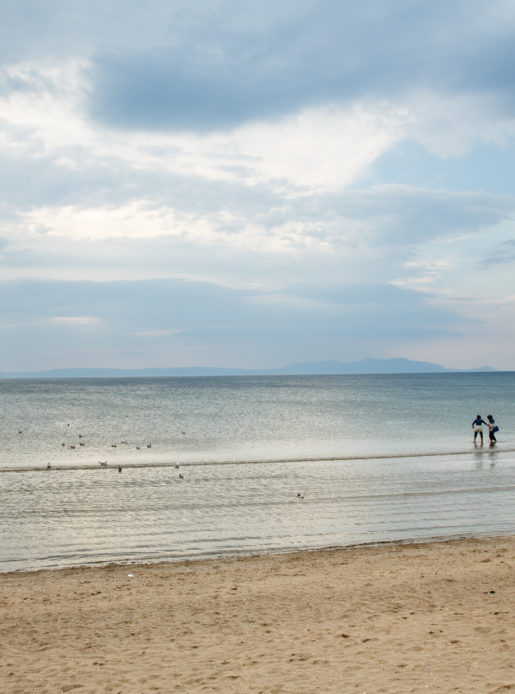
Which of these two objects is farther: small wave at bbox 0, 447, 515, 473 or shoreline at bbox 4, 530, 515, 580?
small wave at bbox 0, 447, 515, 473

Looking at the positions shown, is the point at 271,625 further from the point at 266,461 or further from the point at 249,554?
the point at 266,461

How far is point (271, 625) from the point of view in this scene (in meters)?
9.96

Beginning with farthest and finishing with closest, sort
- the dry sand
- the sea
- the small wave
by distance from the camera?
the small wave → the sea → the dry sand

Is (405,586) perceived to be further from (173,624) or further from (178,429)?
(178,429)

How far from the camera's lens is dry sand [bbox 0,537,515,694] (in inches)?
311

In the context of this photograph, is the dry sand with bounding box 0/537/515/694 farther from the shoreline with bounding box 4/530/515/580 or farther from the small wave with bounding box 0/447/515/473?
the small wave with bounding box 0/447/515/473

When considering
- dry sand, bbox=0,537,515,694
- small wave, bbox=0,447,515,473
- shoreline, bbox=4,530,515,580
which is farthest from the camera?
small wave, bbox=0,447,515,473

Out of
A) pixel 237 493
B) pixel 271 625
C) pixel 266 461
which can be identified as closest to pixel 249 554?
pixel 271 625

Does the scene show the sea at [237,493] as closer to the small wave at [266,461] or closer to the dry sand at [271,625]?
the small wave at [266,461]

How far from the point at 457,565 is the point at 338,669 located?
6.19m

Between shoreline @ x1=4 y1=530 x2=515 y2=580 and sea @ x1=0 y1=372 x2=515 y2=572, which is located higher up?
shoreline @ x1=4 y1=530 x2=515 y2=580

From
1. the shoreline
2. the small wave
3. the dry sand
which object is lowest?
the small wave

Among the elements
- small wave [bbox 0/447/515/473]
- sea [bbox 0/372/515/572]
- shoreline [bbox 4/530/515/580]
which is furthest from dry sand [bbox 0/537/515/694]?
small wave [bbox 0/447/515/473]

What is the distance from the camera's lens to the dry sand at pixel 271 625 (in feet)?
25.9
